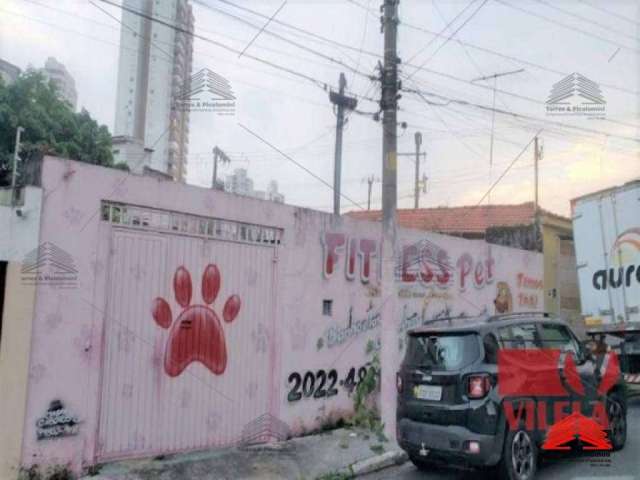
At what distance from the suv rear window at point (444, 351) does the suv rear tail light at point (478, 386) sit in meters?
0.18

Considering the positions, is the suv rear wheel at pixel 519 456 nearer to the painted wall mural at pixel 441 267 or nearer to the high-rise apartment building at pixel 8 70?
the painted wall mural at pixel 441 267

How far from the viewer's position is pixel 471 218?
867 inches

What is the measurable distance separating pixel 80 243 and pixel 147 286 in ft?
2.98

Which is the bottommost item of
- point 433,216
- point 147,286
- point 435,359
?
point 435,359

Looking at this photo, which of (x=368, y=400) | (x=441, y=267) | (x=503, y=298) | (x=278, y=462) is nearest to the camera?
(x=278, y=462)

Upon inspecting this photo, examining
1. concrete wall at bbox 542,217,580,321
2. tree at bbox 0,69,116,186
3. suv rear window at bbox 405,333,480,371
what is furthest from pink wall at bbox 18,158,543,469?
tree at bbox 0,69,116,186

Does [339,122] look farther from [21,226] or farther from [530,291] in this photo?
[21,226]

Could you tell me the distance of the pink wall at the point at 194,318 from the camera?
18.6 feet

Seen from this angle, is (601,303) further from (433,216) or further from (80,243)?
(433,216)

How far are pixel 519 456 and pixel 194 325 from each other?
3.87 meters

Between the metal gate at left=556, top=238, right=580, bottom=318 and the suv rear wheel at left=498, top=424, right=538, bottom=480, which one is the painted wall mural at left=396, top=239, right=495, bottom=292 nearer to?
the metal gate at left=556, top=238, right=580, bottom=318

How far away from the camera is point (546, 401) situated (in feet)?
19.0

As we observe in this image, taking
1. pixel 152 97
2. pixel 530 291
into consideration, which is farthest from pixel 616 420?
pixel 152 97

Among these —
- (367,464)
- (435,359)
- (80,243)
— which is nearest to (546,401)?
(435,359)
